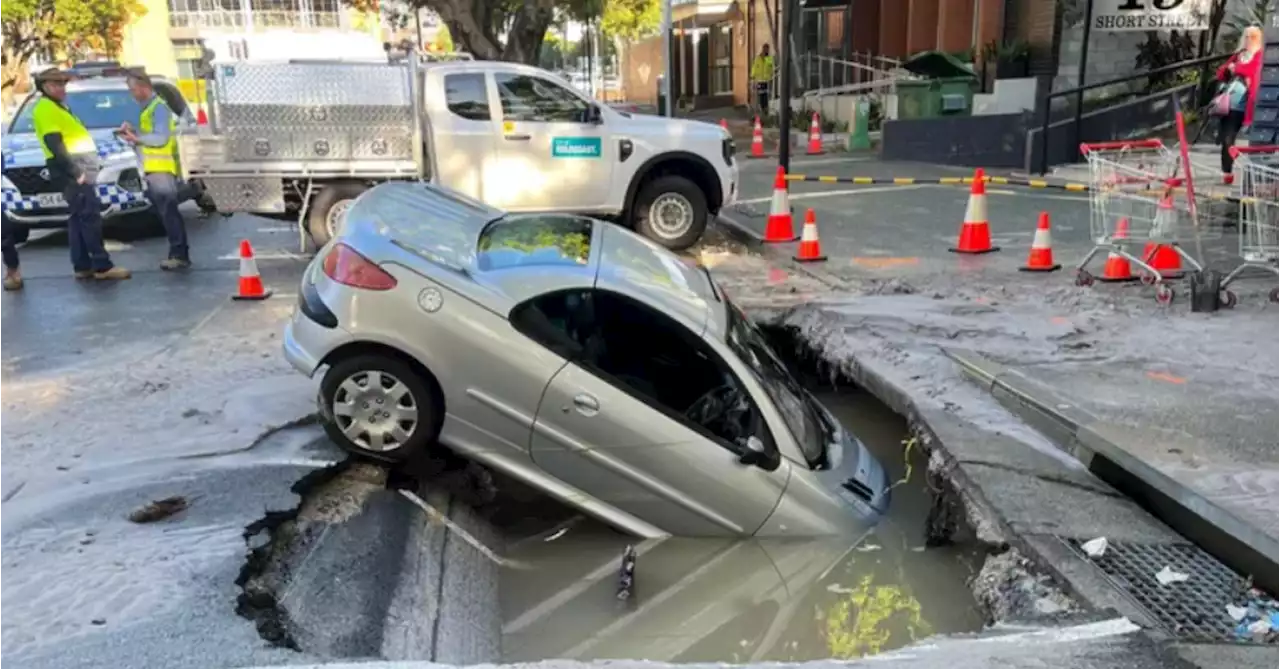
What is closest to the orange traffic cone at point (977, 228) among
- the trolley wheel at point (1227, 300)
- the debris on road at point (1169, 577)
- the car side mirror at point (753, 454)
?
the trolley wheel at point (1227, 300)

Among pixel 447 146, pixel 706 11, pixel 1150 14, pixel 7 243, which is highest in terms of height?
pixel 706 11

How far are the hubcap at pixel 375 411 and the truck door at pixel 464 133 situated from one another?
6315 millimetres

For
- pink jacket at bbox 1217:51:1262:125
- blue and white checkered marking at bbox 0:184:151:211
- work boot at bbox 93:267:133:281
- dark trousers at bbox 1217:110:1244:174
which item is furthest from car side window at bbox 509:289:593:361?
dark trousers at bbox 1217:110:1244:174

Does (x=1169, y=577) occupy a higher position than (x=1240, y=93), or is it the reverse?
(x=1240, y=93)

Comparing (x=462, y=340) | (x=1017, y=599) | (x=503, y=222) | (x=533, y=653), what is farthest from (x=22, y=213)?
(x=1017, y=599)

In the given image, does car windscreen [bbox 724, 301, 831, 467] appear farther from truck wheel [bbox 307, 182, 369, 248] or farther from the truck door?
truck wheel [bbox 307, 182, 369, 248]

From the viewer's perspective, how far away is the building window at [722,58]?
3981cm

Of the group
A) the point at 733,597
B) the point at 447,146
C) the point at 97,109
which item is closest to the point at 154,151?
the point at 447,146

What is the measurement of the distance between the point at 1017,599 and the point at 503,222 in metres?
3.14

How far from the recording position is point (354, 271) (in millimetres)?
4609

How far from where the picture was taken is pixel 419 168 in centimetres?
1059

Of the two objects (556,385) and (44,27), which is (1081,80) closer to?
(556,385)

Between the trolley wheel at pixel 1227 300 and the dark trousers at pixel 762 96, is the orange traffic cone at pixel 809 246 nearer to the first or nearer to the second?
the trolley wheel at pixel 1227 300

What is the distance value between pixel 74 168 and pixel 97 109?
4.16m
